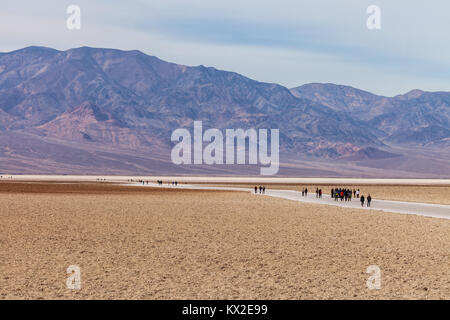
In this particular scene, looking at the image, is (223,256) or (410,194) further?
(410,194)

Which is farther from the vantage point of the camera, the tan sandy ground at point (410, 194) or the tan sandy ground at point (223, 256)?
the tan sandy ground at point (410, 194)

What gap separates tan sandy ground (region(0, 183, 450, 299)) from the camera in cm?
1475

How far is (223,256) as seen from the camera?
1988cm

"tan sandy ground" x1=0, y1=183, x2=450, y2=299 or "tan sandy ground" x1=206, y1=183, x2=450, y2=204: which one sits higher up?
"tan sandy ground" x1=0, y1=183, x2=450, y2=299

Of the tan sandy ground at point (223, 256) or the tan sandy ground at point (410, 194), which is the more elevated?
the tan sandy ground at point (223, 256)

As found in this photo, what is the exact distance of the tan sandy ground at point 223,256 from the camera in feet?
48.4

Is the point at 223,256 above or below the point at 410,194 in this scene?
above

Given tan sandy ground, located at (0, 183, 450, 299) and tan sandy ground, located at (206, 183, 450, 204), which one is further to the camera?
tan sandy ground, located at (206, 183, 450, 204)
